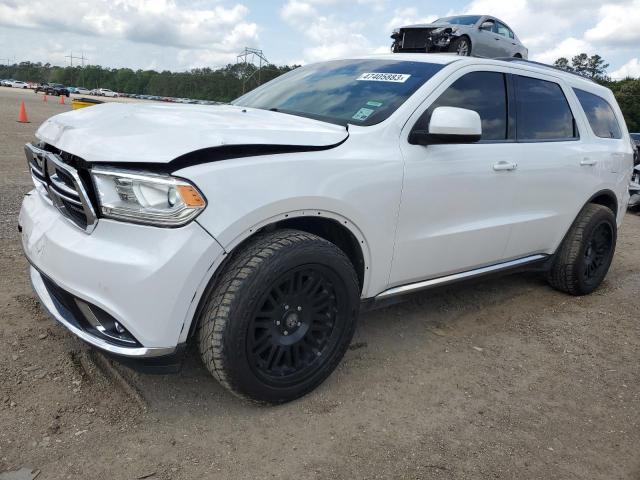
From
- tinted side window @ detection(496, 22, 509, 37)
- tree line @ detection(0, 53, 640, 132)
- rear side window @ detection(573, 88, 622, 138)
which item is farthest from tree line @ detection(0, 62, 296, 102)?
rear side window @ detection(573, 88, 622, 138)

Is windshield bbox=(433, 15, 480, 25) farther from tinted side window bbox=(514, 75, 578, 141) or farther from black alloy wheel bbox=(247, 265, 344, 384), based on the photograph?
black alloy wheel bbox=(247, 265, 344, 384)

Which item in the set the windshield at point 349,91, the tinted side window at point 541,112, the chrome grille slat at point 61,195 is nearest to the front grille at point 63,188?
the chrome grille slat at point 61,195

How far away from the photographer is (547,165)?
376 cm

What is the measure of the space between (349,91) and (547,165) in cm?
159

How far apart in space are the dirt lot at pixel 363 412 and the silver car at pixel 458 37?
8.01 meters

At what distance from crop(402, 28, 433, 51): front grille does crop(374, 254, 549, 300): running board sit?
7.54 m

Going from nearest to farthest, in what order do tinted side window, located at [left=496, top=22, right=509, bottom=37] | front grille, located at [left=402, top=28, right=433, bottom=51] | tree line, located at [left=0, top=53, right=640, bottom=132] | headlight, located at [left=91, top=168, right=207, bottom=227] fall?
headlight, located at [left=91, top=168, right=207, bottom=227] → front grille, located at [left=402, top=28, right=433, bottom=51] → tinted side window, located at [left=496, top=22, right=509, bottom=37] → tree line, located at [left=0, top=53, right=640, bottom=132]

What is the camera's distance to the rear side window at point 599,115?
442 cm

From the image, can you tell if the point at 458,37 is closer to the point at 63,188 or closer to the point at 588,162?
the point at 588,162

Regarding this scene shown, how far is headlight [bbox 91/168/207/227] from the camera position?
81.5 inches

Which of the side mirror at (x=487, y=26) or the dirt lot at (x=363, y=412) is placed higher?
the side mirror at (x=487, y=26)

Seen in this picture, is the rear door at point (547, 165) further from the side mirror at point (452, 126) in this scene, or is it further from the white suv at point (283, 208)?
the side mirror at point (452, 126)

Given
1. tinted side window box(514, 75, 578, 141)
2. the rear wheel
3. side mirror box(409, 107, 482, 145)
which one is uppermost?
the rear wheel

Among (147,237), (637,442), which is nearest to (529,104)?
(637,442)
